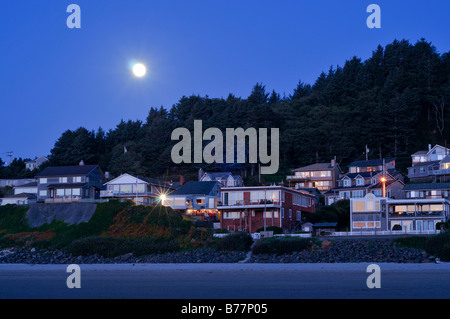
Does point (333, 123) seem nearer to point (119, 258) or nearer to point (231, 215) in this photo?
point (231, 215)

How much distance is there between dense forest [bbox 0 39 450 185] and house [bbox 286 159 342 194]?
3.64 metres

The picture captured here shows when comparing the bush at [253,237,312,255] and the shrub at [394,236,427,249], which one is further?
the bush at [253,237,312,255]

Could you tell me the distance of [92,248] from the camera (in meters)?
45.5

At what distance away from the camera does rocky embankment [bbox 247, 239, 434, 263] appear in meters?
36.8

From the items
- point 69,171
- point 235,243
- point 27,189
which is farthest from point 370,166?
point 27,189

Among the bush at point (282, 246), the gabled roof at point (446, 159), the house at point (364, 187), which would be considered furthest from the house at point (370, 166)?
the bush at point (282, 246)

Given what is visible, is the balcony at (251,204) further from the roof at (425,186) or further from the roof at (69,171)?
the roof at (69,171)

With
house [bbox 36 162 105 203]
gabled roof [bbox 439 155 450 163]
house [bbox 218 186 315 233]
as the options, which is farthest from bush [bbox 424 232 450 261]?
house [bbox 36 162 105 203]

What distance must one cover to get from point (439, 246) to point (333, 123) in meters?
67.4

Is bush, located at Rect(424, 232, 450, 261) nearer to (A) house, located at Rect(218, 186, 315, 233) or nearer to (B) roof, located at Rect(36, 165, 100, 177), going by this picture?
(A) house, located at Rect(218, 186, 315, 233)
